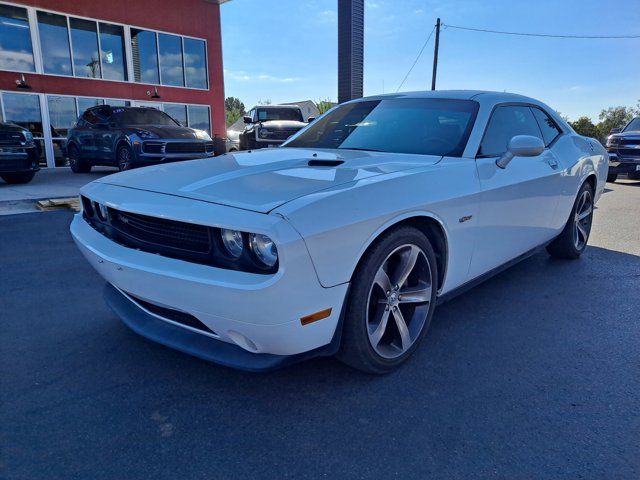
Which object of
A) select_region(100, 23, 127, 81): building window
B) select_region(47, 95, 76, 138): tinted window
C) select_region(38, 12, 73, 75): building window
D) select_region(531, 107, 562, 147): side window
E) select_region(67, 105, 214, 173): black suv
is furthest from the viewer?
select_region(100, 23, 127, 81): building window

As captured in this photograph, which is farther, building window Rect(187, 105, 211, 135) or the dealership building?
building window Rect(187, 105, 211, 135)

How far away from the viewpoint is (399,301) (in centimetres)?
234

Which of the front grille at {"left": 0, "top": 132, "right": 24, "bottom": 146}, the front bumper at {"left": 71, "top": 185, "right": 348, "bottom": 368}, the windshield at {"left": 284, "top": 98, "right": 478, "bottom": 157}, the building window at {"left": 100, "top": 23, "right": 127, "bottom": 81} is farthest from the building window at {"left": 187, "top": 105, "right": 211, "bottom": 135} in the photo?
the front bumper at {"left": 71, "top": 185, "right": 348, "bottom": 368}

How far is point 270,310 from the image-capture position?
67.0 inches

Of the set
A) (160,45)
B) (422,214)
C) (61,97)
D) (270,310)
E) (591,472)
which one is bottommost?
(591,472)

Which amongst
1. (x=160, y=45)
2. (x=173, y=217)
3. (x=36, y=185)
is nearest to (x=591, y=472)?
(x=173, y=217)

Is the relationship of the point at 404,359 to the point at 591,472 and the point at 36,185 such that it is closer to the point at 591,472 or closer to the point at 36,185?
the point at 591,472

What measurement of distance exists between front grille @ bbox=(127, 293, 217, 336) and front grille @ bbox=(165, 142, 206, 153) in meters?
7.94

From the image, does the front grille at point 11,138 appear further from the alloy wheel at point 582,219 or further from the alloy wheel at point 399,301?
the alloy wheel at point 582,219

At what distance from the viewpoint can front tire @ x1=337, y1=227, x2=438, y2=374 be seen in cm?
202

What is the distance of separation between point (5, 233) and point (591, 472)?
5.88 metres

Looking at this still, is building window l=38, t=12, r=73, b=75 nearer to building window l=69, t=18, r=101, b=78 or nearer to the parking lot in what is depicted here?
building window l=69, t=18, r=101, b=78

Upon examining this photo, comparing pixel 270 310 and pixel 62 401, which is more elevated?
pixel 270 310

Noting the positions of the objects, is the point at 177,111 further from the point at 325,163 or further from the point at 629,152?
the point at 325,163
